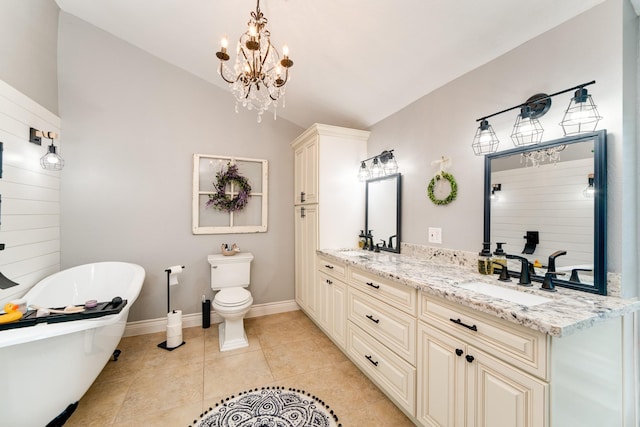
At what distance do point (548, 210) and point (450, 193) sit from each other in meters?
0.65

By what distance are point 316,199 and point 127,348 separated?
2.40 metres

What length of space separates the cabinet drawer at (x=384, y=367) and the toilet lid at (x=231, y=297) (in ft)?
3.52

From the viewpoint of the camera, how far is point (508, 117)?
1678mm

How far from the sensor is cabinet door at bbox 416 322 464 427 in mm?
1310

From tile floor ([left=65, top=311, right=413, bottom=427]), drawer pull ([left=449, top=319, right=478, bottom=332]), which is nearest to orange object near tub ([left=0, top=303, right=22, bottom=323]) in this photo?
tile floor ([left=65, top=311, right=413, bottom=427])

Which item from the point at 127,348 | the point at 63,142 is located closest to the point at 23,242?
the point at 63,142

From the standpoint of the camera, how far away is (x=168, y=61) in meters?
3.00

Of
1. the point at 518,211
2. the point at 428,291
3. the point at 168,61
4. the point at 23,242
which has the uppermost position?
the point at 168,61

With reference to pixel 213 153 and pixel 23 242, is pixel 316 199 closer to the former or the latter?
pixel 213 153

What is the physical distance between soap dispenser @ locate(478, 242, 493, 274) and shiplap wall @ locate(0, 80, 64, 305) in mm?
3257

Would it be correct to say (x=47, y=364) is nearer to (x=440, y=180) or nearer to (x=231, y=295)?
(x=231, y=295)

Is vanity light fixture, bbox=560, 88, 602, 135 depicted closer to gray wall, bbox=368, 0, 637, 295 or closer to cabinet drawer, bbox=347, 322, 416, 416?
gray wall, bbox=368, 0, 637, 295

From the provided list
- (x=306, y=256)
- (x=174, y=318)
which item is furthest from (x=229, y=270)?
(x=306, y=256)

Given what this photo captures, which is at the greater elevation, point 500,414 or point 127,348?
point 500,414
